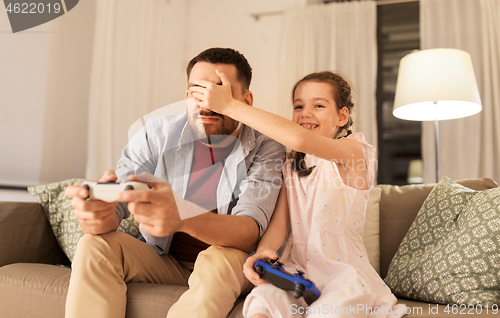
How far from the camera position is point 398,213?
1.17 m

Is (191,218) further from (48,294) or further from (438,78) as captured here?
(438,78)

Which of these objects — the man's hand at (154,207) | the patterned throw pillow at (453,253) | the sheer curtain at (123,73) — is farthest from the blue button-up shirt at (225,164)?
the sheer curtain at (123,73)

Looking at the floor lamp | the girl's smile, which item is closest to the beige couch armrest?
the girl's smile

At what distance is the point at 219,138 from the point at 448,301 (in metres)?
0.70

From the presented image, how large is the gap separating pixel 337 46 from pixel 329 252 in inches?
84.9

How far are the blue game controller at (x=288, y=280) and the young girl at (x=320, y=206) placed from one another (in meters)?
0.01

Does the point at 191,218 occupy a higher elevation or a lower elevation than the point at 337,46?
lower

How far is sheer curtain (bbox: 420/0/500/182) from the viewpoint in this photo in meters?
2.32

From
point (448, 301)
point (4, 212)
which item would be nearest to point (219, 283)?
point (448, 301)

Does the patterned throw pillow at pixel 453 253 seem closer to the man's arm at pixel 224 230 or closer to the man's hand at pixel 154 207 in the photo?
the man's arm at pixel 224 230

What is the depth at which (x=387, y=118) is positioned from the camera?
278 cm

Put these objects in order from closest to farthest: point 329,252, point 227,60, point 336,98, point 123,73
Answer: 1. point 329,252
2. point 227,60
3. point 336,98
4. point 123,73

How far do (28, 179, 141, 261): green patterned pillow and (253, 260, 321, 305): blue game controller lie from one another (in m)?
0.63

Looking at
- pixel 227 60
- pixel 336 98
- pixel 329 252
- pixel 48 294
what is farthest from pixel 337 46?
pixel 48 294
